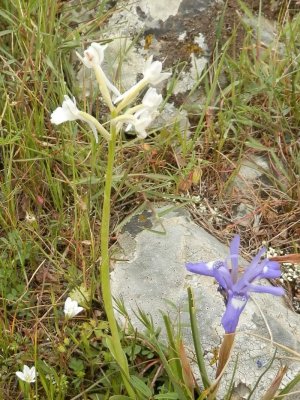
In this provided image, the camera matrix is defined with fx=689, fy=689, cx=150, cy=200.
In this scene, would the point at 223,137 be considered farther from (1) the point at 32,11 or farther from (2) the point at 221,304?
(1) the point at 32,11

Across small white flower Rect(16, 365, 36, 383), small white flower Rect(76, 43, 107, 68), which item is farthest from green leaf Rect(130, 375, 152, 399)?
small white flower Rect(76, 43, 107, 68)

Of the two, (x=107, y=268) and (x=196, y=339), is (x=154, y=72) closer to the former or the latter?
(x=107, y=268)

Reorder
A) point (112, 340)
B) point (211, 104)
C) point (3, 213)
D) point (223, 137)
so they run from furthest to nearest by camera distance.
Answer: point (211, 104) < point (223, 137) < point (3, 213) < point (112, 340)

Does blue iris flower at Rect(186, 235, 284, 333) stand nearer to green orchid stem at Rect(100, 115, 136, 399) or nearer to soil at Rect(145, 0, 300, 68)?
green orchid stem at Rect(100, 115, 136, 399)

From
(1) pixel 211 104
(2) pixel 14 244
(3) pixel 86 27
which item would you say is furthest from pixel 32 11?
(2) pixel 14 244

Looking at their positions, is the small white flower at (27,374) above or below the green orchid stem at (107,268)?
below

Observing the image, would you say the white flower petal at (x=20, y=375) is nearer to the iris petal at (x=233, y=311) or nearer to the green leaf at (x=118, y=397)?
the green leaf at (x=118, y=397)

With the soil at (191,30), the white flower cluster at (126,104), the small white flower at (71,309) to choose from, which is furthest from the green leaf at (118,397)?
the soil at (191,30)
